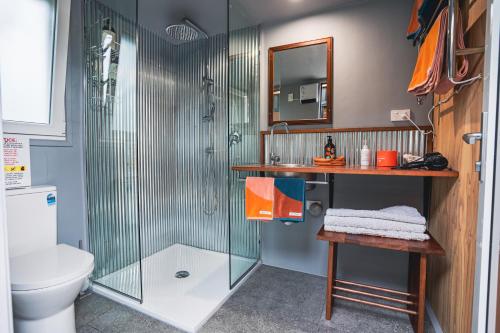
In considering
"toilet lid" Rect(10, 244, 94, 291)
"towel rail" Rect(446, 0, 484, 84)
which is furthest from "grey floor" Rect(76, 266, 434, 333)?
"towel rail" Rect(446, 0, 484, 84)

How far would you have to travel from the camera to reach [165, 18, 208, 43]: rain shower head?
2.18 meters

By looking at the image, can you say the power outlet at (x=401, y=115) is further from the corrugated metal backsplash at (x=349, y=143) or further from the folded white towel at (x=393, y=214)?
the folded white towel at (x=393, y=214)

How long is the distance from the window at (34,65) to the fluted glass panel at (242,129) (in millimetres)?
1178

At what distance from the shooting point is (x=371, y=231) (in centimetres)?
151

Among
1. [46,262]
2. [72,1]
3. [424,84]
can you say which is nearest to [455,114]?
[424,84]

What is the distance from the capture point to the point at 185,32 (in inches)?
90.0

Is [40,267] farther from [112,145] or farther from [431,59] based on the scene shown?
[431,59]

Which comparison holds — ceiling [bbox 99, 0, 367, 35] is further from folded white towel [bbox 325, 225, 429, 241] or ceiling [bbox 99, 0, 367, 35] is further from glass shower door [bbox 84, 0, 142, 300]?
folded white towel [bbox 325, 225, 429, 241]

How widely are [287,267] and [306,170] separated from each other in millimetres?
1103

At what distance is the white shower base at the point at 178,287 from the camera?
162 cm

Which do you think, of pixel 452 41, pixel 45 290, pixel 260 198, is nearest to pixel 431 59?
pixel 452 41

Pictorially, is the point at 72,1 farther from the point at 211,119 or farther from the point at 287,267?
the point at 287,267

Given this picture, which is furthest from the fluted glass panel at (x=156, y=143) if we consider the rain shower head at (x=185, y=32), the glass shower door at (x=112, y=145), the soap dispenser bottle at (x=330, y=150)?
the soap dispenser bottle at (x=330, y=150)

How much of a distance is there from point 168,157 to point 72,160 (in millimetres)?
868
